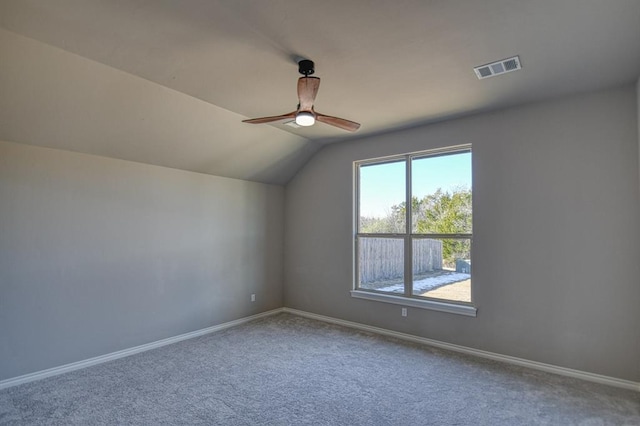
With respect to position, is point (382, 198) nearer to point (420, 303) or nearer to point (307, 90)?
point (420, 303)

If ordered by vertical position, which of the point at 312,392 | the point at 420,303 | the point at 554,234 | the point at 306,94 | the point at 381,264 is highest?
the point at 306,94

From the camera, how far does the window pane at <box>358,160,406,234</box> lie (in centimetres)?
466

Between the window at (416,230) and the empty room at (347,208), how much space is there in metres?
0.03

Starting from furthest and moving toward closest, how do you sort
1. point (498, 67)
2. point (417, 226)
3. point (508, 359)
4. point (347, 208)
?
point (347, 208) → point (417, 226) → point (508, 359) → point (498, 67)

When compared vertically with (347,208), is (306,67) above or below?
above

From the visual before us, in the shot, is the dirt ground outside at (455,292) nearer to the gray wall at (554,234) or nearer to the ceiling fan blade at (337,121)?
the gray wall at (554,234)

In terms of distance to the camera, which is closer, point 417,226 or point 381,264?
point 417,226

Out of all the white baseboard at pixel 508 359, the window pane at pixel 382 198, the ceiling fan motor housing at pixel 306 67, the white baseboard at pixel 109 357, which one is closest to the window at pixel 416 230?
the window pane at pixel 382 198

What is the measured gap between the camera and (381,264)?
482 cm

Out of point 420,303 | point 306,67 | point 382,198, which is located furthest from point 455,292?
point 306,67

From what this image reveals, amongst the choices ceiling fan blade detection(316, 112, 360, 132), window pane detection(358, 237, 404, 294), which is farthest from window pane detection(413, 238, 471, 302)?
ceiling fan blade detection(316, 112, 360, 132)

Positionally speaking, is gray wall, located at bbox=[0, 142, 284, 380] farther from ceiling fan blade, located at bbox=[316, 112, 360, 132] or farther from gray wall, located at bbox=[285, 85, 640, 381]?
gray wall, located at bbox=[285, 85, 640, 381]

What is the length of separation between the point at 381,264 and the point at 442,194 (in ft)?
4.30

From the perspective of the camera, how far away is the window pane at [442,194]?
410 cm
